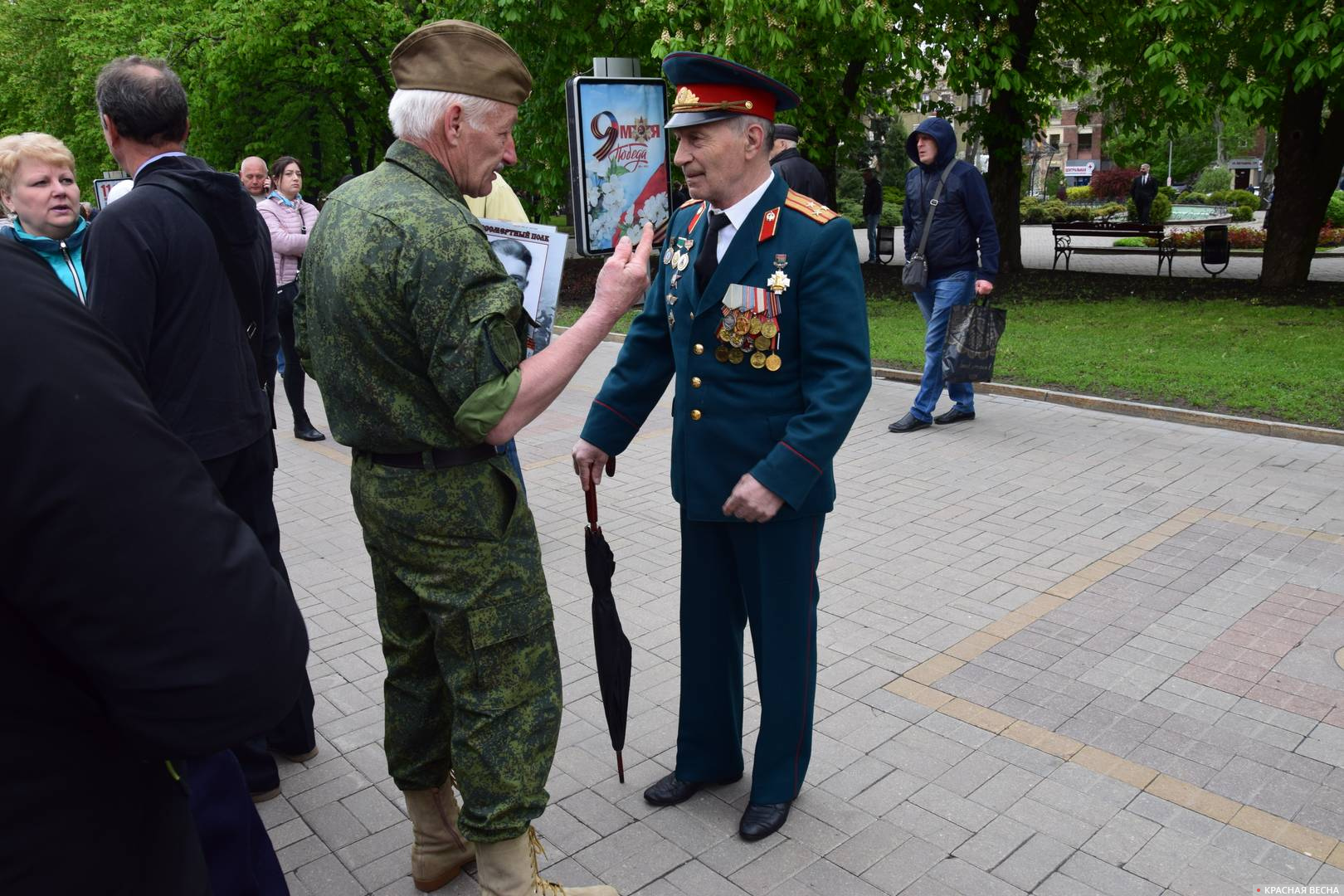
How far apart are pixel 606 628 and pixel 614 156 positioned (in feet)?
25.2

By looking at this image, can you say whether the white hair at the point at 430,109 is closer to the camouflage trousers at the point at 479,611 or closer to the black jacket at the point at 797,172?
the camouflage trousers at the point at 479,611

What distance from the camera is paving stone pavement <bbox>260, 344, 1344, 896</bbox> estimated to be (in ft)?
10.3

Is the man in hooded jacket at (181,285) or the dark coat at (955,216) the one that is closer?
the man in hooded jacket at (181,285)

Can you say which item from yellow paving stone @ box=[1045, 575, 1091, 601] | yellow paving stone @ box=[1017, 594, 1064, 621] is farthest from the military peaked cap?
yellow paving stone @ box=[1045, 575, 1091, 601]

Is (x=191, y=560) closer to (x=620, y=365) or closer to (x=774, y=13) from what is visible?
(x=620, y=365)

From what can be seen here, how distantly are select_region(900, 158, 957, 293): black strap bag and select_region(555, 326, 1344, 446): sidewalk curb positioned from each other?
5.02ft

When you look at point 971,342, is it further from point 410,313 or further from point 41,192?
point 410,313

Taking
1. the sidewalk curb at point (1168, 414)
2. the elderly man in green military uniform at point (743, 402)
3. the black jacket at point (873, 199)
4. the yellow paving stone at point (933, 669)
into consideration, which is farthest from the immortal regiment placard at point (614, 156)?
the black jacket at point (873, 199)

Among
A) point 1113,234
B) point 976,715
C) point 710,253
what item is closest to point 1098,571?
point 976,715

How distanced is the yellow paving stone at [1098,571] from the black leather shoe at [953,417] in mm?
3034

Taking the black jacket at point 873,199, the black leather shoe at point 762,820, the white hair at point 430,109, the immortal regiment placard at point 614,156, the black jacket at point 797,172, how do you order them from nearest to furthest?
the white hair at point 430,109 → the black leather shoe at point 762,820 → the black jacket at point 797,172 → the immortal regiment placard at point 614,156 → the black jacket at point 873,199

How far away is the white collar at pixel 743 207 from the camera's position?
305cm

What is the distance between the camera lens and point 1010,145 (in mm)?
17156

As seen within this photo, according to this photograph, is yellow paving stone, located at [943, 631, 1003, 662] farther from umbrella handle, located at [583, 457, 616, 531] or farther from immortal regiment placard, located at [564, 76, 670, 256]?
immortal regiment placard, located at [564, 76, 670, 256]
